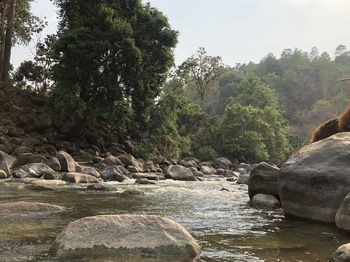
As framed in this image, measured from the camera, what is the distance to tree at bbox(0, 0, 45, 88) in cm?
2872

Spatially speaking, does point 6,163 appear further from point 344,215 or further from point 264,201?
point 344,215

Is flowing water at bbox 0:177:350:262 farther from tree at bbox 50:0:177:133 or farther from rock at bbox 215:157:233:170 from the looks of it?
rock at bbox 215:157:233:170

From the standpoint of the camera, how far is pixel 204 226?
7473mm

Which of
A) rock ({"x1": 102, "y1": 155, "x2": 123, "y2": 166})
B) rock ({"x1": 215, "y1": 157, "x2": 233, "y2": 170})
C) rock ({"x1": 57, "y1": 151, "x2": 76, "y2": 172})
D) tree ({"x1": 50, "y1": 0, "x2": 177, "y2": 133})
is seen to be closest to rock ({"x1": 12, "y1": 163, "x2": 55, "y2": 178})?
rock ({"x1": 57, "y1": 151, "x2": 76, "y2": 172})

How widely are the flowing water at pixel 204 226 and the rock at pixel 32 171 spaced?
4077 mm

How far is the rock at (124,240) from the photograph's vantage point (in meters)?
5.04

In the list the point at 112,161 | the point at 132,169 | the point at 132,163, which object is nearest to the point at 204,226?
the point at 132,169

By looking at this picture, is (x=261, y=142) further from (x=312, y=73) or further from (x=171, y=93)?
(x=312, y=73)

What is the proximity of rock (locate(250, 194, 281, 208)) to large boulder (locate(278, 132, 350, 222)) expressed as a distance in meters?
1.31

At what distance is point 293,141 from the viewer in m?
56.1

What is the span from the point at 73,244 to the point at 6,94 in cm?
2535

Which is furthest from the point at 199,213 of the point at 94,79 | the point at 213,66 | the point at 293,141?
the point at 293,141

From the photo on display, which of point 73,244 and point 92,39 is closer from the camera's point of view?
point 73,244

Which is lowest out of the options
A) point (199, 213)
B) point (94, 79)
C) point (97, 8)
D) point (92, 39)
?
point (199, 213)
